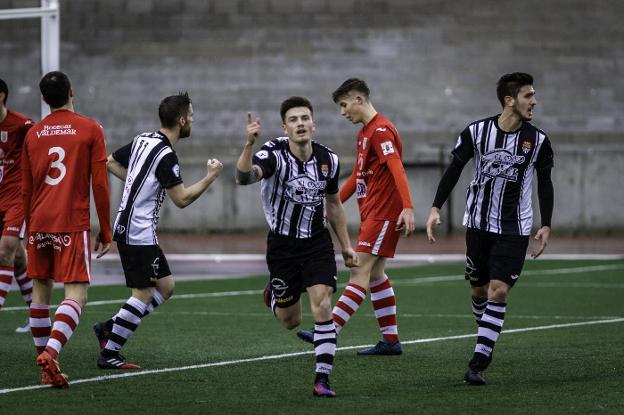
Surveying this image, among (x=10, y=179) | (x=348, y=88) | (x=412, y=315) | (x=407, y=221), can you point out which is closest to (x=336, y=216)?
(x=407, y=221)

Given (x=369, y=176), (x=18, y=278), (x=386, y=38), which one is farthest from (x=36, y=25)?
(x=369, y=176)

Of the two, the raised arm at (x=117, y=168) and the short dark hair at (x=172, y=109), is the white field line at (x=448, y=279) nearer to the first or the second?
the raised arm at (x=117, y=168)

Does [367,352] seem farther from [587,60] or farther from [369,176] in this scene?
[587,60]

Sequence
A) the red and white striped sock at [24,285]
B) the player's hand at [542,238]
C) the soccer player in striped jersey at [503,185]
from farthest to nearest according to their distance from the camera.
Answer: the red and white striped sock at [24,285]
the player's hand at [542,238]
the soccer player in striped jersey at [503,185]

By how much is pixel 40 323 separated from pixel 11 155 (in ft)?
8.17

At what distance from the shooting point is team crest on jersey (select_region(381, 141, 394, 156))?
10.4m

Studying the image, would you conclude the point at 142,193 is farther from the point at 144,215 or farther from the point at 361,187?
the point at 361,187

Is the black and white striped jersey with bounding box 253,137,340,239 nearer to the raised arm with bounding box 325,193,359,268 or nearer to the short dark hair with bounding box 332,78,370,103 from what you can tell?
the raised arm with bounding box 325,193,359,268

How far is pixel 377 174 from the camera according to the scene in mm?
10688

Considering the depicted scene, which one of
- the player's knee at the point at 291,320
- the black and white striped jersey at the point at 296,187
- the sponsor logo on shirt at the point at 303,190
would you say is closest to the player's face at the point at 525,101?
the black and white striped jersey at the point at 296,187

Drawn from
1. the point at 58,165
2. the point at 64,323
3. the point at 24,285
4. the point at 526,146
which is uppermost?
the point at 526,146

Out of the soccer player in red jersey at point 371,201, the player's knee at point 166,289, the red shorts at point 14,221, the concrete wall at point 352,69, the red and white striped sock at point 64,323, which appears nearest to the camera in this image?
the red and white striped sock at point 64,323

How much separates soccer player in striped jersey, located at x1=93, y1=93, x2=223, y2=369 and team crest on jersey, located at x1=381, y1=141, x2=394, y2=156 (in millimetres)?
1713

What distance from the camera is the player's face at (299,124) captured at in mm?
8664
